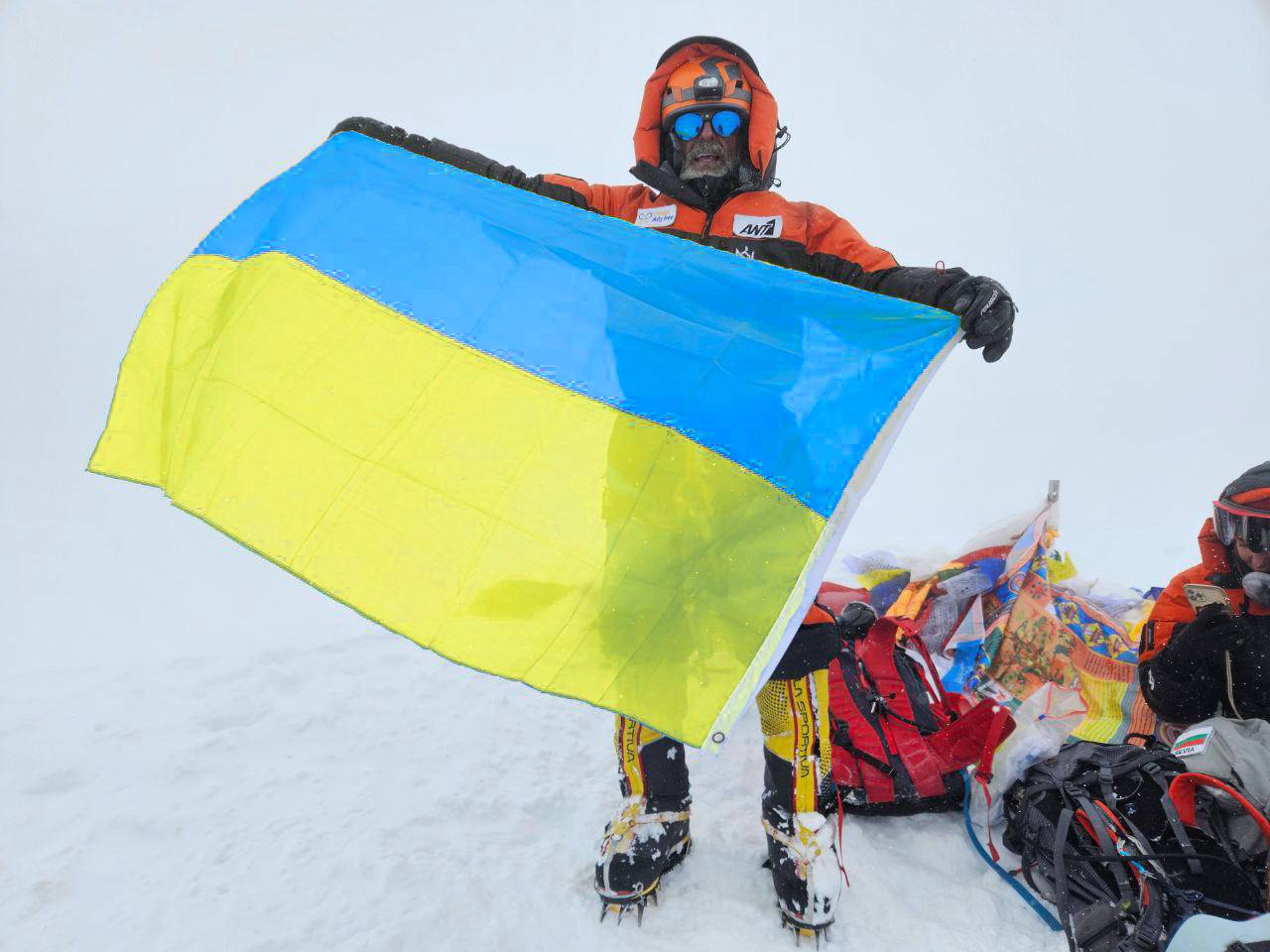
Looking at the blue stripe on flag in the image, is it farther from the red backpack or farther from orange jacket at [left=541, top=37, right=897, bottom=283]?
the red backpack

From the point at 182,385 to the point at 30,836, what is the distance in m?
1.35

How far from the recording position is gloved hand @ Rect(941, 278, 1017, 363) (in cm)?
181

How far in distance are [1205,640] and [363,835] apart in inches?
103

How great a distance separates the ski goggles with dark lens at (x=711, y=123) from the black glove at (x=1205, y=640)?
2147 mm

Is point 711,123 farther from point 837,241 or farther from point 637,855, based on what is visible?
point 637,855

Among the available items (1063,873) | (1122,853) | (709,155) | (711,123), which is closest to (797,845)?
(1063,873)

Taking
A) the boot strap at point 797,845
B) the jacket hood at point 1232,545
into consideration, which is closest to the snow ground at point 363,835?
the boot strap at point 797,845

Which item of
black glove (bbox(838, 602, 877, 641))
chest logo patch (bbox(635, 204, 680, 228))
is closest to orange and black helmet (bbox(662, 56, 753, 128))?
chest logo patch (bbox(635, 204, 680, 228))

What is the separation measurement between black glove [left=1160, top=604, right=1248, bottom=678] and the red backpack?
1.73ft

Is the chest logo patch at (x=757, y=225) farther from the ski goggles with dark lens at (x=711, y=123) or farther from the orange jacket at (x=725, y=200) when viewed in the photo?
the ski goggles with dark lens at (x=711, y=123)

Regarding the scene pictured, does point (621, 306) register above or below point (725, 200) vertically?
below

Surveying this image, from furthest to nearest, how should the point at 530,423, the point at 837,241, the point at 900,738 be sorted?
the point at 900,738 → the point at 837,241 → the point at 530,423

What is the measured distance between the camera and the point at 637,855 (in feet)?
6.52

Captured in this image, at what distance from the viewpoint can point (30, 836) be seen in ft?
6.60
